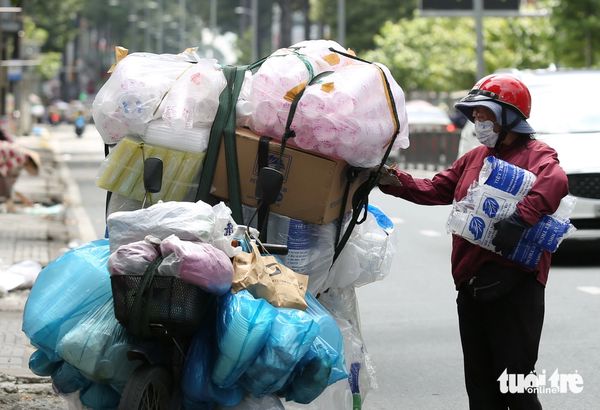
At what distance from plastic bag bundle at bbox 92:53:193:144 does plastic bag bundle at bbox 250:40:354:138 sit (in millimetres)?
407

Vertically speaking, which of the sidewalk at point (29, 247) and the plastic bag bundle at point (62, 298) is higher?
the plastic bag bundle at point (62, 298)

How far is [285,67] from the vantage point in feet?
21.1

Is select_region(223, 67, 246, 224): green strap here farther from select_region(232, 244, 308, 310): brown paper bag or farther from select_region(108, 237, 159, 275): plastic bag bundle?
select_region(108, 237, 159, 275): plastic bag bundle

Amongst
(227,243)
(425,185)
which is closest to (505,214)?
(425,185)

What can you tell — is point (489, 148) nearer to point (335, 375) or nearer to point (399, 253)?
point (335, 375)

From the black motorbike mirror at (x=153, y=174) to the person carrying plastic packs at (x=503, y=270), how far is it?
1.26 m

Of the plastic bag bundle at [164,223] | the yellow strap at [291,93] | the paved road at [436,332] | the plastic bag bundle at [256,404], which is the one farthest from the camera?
the paved road at [436,332]

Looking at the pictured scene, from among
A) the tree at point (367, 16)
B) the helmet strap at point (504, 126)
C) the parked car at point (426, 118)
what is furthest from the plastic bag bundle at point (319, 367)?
the tree at point (367, 16)

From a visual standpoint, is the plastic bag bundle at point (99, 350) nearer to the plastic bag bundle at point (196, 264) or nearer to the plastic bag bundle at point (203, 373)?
the plastic bag bundle at point (203, 373)

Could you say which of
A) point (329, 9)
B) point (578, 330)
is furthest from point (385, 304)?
point (329, 9)

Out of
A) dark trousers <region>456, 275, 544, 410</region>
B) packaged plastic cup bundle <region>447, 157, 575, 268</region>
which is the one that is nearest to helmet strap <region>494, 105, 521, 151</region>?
packaged plastic cup bundle <region>447, 157, 575, 268</region>

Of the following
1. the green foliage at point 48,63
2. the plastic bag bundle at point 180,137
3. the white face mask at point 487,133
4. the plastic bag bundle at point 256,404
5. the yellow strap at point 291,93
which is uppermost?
the yellow strap at point 291,93

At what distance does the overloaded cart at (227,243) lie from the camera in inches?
223

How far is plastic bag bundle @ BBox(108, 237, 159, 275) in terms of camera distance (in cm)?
561
